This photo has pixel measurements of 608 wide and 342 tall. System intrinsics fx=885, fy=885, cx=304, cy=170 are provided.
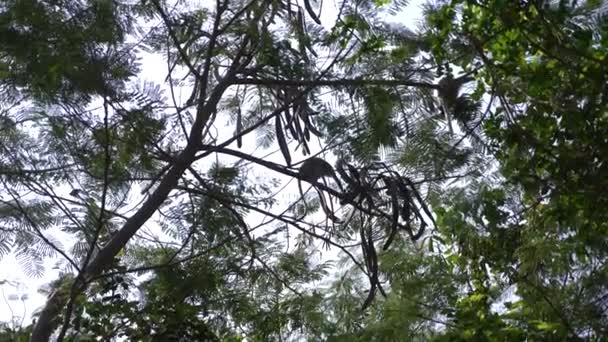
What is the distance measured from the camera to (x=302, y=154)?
3514 mm

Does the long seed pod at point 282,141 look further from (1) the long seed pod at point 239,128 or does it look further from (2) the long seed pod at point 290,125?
(1) the long seed pod at point 239,128

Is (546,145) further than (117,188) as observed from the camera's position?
No

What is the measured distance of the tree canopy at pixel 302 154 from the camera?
3.25 metres

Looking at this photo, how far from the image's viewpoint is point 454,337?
11.7 feet

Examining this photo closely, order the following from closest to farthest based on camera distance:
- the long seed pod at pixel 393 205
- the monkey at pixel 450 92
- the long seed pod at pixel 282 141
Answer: the long seed pod at pixel 393 205 < the long seed pod at pixel 282 141 < the monkey at pixel 450 92

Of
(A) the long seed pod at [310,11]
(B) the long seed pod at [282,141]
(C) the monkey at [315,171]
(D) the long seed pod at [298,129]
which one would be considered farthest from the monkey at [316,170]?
(A) the long seed pod at [310,11]

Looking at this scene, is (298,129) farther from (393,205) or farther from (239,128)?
(393,205)

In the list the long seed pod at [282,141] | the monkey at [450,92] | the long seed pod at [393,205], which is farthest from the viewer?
the monkey at [450,92]

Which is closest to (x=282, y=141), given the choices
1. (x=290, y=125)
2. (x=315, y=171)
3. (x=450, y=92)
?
(x=290, y=125)

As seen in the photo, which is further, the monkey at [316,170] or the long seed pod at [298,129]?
the long seed pod at [298,129]

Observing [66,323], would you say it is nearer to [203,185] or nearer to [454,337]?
[203,185]

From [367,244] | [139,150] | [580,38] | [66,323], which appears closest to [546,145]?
[580,38]

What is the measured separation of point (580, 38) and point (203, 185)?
1.54 meters

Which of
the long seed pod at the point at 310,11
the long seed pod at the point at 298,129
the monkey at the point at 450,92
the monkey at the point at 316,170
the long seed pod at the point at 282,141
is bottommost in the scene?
the monkey at the point at 316,170
